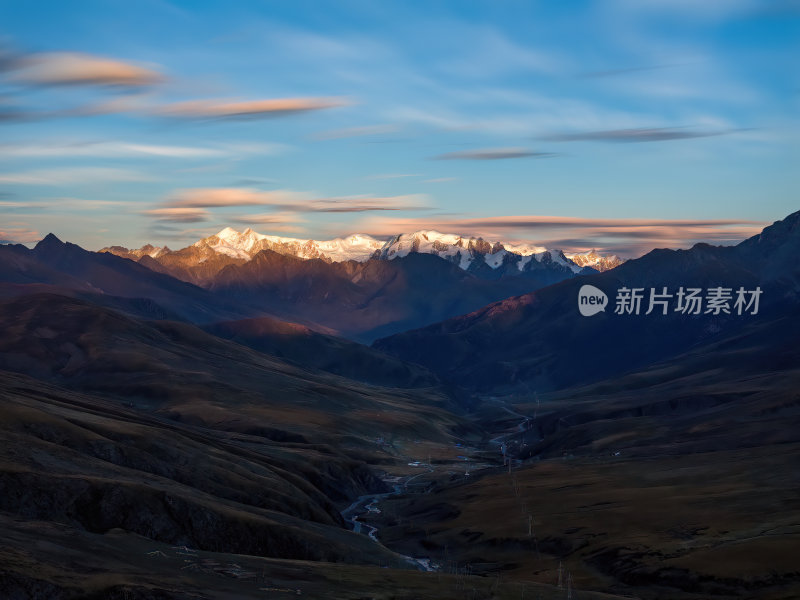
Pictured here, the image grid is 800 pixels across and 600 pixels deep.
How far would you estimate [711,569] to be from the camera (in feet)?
437

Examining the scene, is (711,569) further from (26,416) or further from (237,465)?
(26,416)

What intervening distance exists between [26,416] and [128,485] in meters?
34.1

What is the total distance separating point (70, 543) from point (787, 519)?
112 m

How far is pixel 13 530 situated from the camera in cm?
9256

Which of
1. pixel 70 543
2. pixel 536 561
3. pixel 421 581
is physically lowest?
pixel 536 561

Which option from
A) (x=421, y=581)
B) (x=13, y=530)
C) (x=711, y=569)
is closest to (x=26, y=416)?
(x=13, y=530)

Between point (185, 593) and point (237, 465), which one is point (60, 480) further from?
point (237, 465)

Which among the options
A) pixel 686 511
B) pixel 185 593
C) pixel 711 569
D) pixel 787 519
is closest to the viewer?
pixel 185 593

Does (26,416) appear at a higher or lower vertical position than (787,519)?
higher

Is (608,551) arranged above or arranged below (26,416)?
below

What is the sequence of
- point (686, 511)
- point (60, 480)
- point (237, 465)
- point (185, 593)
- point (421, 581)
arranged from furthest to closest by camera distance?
1. point (237, 465)
2. point (686, 511)
3. point (60, 480)
4. point (421, 581)
5. point (185, 593)

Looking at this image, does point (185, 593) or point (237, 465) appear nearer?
point (185, 593)

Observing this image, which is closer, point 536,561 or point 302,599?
point 302,599

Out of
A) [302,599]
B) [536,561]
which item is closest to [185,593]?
[302,599]
